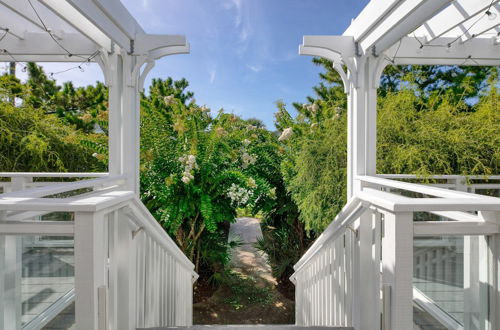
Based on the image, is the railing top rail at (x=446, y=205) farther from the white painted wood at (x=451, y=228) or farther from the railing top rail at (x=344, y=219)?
the railing top rail at (x=344, y=219)

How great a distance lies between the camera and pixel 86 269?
962mm

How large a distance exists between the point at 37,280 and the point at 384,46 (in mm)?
2393

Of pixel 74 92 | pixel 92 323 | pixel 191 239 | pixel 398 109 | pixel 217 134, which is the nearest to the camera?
pixel 92 323

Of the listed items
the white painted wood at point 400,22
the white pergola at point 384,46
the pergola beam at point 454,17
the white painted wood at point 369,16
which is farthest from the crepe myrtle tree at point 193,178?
the pergola beam at point 454,17

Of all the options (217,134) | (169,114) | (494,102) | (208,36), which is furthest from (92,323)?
(208,36)

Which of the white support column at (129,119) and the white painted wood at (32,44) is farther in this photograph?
the white painted wood at (32,44)

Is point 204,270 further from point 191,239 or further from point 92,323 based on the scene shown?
point 92,323

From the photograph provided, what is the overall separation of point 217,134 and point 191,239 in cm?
137

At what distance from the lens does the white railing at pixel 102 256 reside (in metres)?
0.95

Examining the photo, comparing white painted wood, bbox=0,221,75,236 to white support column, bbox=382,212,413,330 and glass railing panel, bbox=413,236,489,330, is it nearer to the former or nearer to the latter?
white support column, bbox=382,212,413,330

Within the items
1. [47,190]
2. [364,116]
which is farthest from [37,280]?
[364,116]

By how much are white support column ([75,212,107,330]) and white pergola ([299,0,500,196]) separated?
1.82m

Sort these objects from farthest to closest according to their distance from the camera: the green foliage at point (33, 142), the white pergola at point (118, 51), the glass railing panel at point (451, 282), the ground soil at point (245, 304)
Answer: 1. the ground soil at point (245, 304)
2. the green foliage at point (33, 142)
3. the white pergola at point (118, 51)
4. the glass railing panel at point (451, 282)

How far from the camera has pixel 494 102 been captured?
2883 mm
